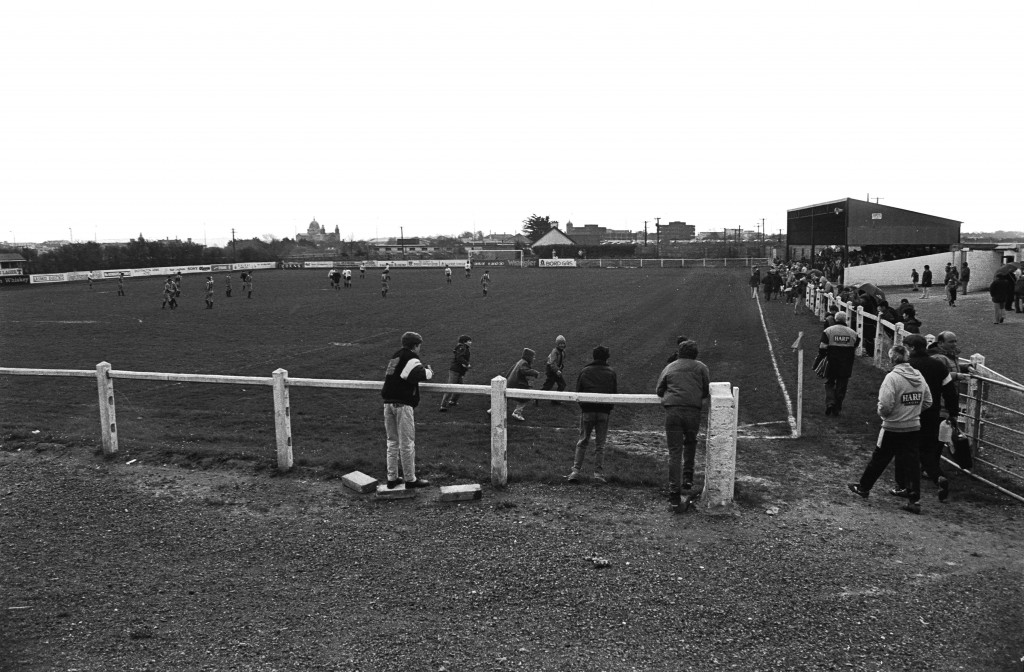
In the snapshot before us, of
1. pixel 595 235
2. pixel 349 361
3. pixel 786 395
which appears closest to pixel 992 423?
pixel 786 395

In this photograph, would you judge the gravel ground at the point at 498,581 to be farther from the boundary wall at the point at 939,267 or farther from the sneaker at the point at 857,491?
the boundary wall at the point at 939,267

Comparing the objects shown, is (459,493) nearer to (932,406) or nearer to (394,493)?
(394,493)

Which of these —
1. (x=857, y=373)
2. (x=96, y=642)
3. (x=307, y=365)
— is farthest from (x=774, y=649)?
(x=307, y=365)

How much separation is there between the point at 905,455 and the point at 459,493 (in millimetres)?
4479

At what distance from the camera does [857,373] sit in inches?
583

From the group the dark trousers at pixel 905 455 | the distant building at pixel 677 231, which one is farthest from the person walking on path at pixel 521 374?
the distant building at pixel 677 231

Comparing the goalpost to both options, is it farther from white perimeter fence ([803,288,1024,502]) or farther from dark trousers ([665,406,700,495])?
dark trousers ([665,406,700,495])

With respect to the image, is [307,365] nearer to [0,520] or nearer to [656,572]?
[0,520]

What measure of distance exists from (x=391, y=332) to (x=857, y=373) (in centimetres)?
1408

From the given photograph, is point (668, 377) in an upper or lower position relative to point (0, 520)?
upper

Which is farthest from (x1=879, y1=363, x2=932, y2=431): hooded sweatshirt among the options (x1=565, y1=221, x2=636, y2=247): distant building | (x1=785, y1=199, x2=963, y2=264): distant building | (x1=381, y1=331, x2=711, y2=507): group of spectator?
(x1=565, y1=221, x2=636, y2=247): distant building

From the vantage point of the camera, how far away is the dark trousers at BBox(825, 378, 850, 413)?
11.2m

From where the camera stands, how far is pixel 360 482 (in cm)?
753

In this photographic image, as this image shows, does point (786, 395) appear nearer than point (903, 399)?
No
